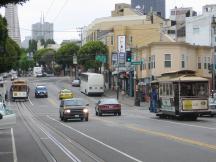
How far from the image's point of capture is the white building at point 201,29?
89075 millimetres

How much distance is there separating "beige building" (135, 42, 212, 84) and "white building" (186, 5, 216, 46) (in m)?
2.91

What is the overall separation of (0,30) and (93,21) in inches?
3566

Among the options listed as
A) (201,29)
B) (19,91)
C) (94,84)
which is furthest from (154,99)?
(94,84)

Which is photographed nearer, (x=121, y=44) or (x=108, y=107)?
(x=108, y=107)

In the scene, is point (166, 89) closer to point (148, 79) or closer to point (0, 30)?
point (0, 30)

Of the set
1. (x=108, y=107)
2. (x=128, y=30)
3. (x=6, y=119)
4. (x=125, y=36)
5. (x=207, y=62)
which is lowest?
(x=108, y=107)

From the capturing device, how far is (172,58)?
262 ft

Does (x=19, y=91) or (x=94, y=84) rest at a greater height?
(x=94, y=84)

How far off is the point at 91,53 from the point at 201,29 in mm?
31540

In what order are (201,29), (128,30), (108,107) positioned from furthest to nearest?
(128,30) → (201,29) → (108,107)

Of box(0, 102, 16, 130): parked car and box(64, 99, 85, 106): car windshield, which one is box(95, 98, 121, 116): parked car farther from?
box(0, 102, 16, 130): parked car

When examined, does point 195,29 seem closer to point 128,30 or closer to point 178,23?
point 128,30

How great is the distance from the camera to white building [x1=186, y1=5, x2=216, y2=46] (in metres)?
89.1

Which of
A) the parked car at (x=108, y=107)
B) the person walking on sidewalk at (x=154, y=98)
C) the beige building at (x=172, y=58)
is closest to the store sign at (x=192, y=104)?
the person walking on sidewalk at (x=154, y=98)
